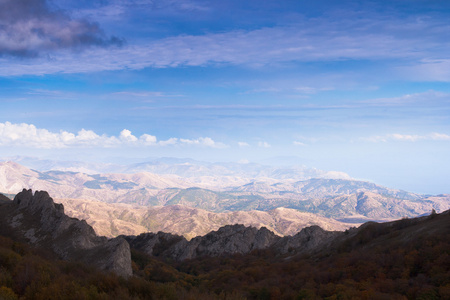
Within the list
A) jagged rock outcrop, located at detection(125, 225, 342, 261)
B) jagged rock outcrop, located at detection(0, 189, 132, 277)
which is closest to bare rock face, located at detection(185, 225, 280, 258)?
jagged rock outcrop, located at detection(125, 225, 342, 261)

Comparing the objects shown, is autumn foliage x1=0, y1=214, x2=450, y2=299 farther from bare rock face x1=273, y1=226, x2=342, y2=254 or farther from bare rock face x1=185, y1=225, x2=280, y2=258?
bare rock face x1=185, y1=225, x2=280, y2=258

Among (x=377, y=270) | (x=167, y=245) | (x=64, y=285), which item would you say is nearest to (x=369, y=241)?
(x=377, y=270)

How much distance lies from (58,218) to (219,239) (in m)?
72.9

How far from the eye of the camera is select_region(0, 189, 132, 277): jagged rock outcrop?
51469mm

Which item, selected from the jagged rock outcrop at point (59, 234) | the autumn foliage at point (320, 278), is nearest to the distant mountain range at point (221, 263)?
the autumn foliage at point (320, 278)

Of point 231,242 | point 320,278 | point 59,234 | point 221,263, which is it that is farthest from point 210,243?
point 320,278

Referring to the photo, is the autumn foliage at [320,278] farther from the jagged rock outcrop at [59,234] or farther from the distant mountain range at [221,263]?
the jagged rock outcrop at [59,234]

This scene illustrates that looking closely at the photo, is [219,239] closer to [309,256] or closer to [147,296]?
[309,256]

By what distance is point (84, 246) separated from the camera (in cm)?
5700

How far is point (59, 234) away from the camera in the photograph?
199ft

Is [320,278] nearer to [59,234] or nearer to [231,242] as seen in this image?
[59,234]

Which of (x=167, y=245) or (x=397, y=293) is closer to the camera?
(x=397, y=293)

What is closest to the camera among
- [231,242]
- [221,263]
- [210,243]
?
[221,263]

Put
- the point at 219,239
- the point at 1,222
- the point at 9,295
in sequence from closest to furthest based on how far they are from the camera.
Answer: the point at 9,295, the point at 1,222, the point at 219,239
